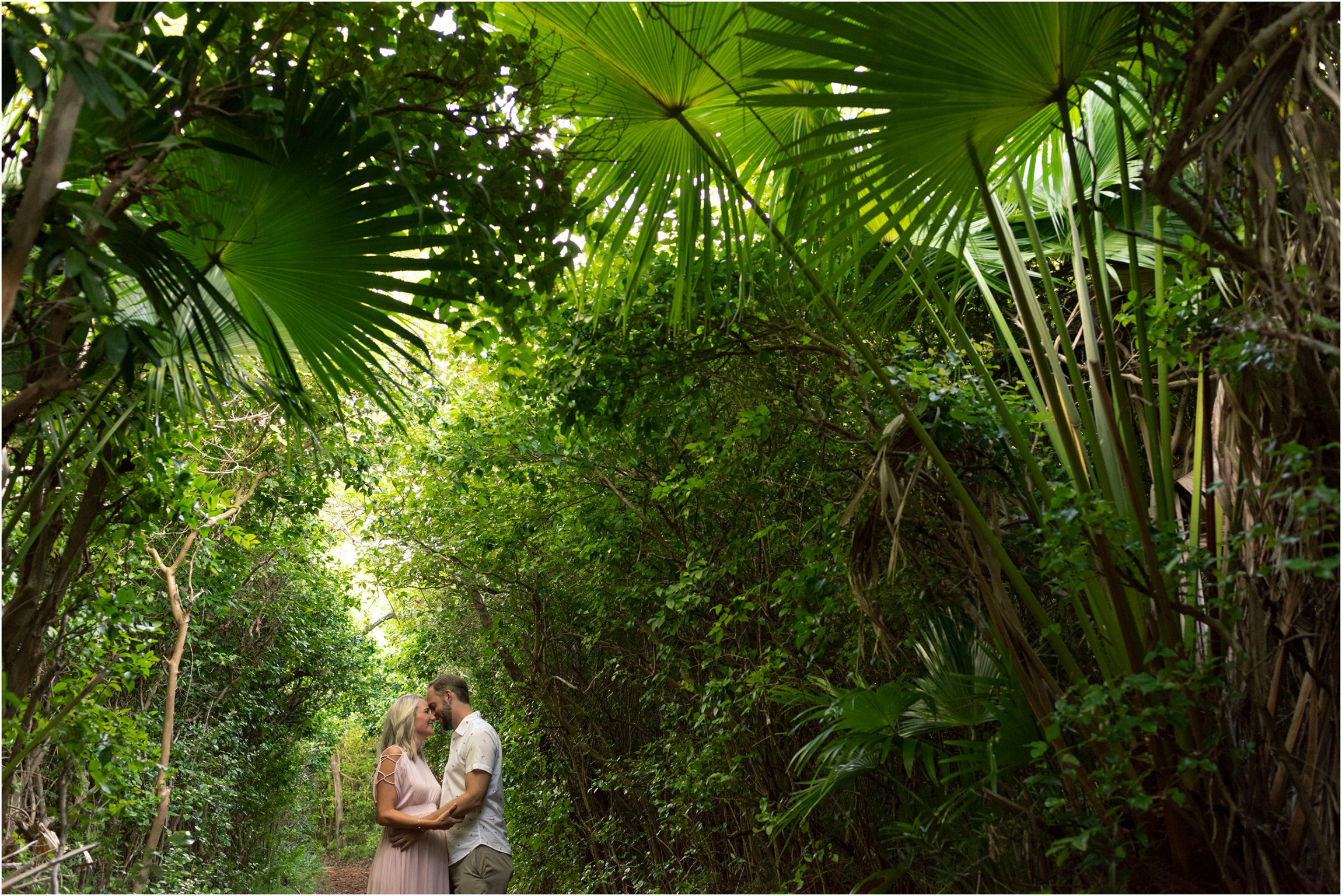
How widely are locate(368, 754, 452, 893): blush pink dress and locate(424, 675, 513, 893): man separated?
0.05m

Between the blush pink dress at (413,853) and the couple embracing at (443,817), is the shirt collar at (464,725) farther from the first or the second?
the blush pink dress at (413,853)

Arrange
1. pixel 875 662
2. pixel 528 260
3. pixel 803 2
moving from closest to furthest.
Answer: pixel 803 2 → pixel 528 260 → pixel 875 662

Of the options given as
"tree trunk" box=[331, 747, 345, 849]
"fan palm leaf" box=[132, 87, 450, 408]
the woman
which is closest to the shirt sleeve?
the woman

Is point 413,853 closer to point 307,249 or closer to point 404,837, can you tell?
point 404,837

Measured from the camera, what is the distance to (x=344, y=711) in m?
12.2

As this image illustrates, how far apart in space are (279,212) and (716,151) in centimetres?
109

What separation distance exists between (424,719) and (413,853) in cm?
53

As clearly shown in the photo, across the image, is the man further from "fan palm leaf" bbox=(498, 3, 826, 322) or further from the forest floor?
the forest floor

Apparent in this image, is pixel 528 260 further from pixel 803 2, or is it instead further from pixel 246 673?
pixel 246 673

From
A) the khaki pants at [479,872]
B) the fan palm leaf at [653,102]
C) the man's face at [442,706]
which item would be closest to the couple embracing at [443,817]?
the khaki pants at [479,872]

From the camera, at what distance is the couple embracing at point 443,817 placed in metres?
3.23

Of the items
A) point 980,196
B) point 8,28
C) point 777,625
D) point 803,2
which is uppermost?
point 803,2

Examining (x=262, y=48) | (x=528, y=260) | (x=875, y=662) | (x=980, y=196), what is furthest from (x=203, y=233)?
(x=875, y=662)

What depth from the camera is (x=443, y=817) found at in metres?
3.23
